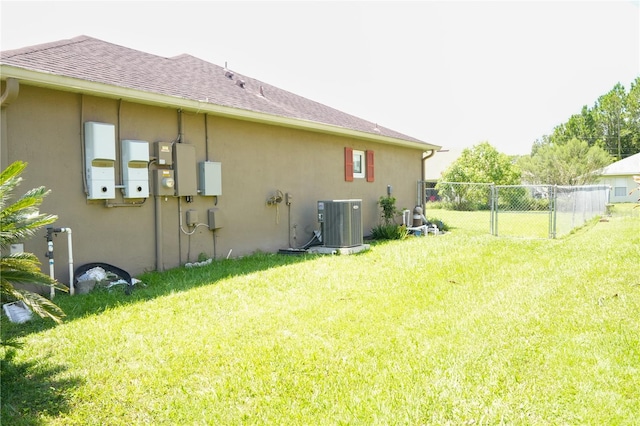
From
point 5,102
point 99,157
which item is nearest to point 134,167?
point 99,157

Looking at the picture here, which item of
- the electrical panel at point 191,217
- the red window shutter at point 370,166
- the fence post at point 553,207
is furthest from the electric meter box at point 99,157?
the fence post at point 553,207

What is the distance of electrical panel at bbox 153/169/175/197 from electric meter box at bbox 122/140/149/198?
0.23m

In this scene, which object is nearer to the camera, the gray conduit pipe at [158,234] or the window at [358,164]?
the gray conduit pipe at [158,234]

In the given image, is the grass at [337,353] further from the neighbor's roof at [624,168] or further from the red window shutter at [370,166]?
the neighbor's roof at [624,168]

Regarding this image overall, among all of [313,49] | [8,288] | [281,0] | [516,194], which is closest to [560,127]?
[516,194]

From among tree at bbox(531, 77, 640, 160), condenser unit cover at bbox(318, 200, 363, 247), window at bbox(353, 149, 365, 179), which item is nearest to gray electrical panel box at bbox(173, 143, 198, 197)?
condenser unit cover at bbox(318, 200, 363, 247)

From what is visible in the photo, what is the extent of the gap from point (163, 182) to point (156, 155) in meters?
0.40

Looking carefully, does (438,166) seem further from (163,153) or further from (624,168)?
(163,153)

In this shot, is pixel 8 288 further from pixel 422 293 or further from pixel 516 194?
pixel 516 194

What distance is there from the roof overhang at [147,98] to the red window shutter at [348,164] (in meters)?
0.74

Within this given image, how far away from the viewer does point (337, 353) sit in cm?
355

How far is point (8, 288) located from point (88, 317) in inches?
62.6

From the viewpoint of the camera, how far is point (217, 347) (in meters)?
3.70

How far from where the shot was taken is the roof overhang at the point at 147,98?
515 cm
